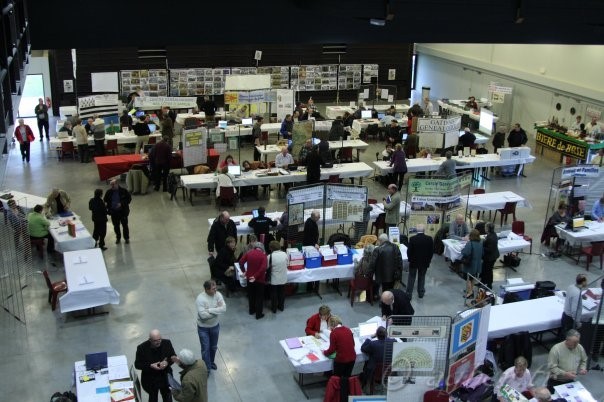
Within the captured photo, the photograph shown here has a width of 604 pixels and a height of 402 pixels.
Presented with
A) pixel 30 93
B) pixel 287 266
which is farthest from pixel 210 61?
pixel 287 266

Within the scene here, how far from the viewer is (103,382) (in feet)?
26.6

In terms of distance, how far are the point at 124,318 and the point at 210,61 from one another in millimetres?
18647

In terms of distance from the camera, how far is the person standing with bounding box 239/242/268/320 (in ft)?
A: 35.3

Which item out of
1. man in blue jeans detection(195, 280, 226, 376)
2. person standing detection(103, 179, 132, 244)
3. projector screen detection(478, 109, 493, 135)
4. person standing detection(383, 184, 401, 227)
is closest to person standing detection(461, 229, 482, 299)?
person standing detection(383, 184, 401, 227)

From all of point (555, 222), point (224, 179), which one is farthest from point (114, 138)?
point (555, 222)

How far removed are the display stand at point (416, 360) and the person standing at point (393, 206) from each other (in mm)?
5494

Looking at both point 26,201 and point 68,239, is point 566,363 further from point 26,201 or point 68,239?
point 26,201

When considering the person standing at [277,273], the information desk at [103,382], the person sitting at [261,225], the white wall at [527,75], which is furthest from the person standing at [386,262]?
the white wall at [527,75]

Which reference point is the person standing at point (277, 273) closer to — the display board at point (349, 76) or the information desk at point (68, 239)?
the information desk at point (68, 239)

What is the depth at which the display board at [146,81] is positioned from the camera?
2684 cm

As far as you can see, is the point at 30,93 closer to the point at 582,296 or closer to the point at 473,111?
the point at 473,111

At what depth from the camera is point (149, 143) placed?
64.9ft

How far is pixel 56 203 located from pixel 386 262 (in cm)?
687

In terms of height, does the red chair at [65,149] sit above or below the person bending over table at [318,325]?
above
